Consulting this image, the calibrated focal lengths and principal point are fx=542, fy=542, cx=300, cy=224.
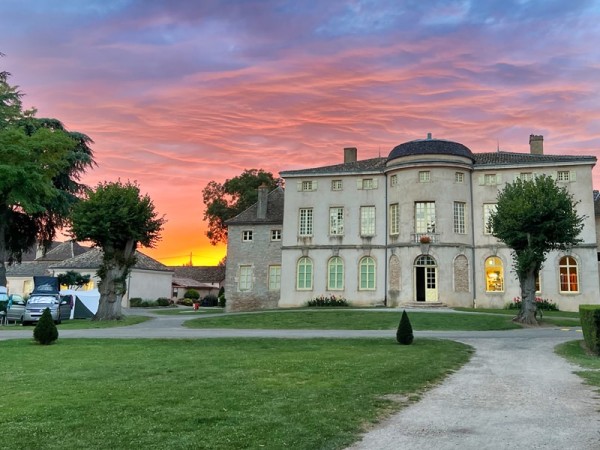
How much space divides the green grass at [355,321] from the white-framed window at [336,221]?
9.20 m

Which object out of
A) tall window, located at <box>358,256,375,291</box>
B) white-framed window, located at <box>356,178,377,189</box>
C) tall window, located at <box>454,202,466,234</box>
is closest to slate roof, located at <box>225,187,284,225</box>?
white-framed window, located at <box>356,178,377,189</box>

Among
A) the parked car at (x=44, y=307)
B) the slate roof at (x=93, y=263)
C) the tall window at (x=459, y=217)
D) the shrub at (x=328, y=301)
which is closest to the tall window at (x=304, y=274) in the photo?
the shrub at (x=328, y=301)

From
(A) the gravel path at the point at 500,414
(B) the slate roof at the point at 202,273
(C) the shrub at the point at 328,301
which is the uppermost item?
(B) the slate roof at the point at 202,273

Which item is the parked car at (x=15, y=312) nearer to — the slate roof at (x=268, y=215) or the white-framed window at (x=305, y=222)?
the slate roof at (x=268, y=215)

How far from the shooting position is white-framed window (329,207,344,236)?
1582 inches

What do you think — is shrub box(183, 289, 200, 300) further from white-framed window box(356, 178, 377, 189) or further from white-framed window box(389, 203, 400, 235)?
white-framed window box(389, 203, 400, 235)

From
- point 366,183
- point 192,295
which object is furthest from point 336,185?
point 192,295

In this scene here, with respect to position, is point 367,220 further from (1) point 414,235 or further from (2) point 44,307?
(2) point 44,307

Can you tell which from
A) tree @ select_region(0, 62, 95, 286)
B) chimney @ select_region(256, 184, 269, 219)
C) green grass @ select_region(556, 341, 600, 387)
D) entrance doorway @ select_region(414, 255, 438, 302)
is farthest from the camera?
chimney @ select_region(256, 184, 269, 219)

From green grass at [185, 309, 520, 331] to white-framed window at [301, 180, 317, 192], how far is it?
Result: 11.8 meters

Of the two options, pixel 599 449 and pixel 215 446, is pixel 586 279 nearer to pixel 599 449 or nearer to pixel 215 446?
pixel 599 449

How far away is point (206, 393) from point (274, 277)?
33.5 metres

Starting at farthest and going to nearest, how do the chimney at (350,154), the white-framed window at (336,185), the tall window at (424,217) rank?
the chimney at (350,154) < the white-framed window at (336,185) < the tall window at (424,217)

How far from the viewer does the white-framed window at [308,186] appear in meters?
41.0
